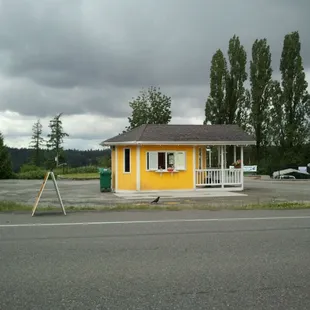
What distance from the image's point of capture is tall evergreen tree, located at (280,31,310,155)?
46812 millimetres

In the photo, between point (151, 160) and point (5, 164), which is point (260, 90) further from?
point (151, 160)

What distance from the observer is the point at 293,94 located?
4691 cm

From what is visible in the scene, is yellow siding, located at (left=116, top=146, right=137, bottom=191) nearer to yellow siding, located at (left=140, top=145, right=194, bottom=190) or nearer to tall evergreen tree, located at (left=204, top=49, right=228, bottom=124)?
yellow siding, located at (left=140, top=145, right=194, bottom=190)

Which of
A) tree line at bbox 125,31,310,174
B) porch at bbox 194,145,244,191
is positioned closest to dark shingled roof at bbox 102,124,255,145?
porch at bbox 194,145,244,191

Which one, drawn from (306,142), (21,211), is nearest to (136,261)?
(21,211)

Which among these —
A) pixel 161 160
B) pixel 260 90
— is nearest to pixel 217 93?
pixel 260 90

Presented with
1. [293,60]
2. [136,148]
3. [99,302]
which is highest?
[293,60]

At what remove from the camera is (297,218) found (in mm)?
12078

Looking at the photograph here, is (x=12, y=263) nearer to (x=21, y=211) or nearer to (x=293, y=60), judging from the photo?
(x=21, y=211)

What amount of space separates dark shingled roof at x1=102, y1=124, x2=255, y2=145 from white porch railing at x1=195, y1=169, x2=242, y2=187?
5.89ft

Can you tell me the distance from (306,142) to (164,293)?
4593 centimetres

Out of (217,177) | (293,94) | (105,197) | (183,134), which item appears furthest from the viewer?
(293,94)

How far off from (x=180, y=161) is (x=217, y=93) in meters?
28.3

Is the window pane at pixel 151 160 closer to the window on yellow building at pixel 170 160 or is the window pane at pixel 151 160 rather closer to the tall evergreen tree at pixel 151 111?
the window on yellow building at pixel 170 160
